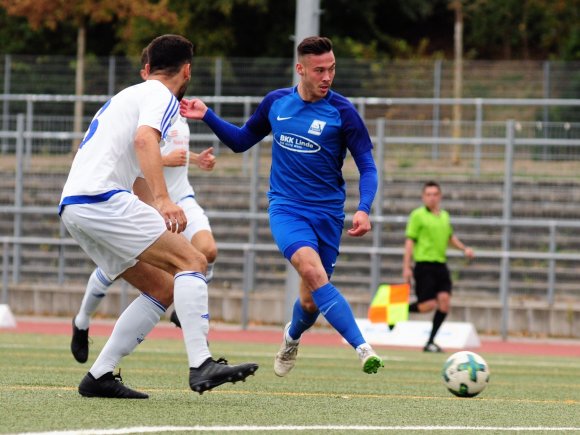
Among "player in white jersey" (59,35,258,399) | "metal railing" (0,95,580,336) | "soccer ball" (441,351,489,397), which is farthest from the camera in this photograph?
"metal railing" (0,95,580,336)

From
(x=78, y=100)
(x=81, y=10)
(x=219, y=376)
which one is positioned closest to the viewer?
(x=219, y=376)

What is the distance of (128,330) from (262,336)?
1118cm

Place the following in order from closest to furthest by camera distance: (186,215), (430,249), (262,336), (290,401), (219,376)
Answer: (219,376), (290,401), (186,215), (430,249), (262,336)

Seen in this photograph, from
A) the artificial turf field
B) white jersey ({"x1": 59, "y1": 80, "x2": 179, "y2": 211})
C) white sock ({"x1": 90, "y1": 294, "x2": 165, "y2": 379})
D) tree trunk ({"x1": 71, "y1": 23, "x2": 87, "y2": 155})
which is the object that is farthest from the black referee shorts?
white jersey ({"x1": 59, "y1": 80, "x2": 179, "y2": 211})

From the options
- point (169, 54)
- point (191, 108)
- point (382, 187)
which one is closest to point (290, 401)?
point (169, 54)

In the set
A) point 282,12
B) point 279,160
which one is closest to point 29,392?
point 279,160

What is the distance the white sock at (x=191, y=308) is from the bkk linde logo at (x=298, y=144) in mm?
2036

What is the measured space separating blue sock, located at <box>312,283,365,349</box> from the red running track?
319 inches

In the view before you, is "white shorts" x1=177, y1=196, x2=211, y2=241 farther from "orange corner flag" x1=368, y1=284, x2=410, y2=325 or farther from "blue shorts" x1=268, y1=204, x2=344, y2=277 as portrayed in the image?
"orange corner flag" x1=368, y1=284, x2=410, y2=325

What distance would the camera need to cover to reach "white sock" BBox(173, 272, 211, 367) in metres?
7.19

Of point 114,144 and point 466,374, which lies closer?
point 114,144

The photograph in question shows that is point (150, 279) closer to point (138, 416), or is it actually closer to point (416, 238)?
A: point (138, 416)

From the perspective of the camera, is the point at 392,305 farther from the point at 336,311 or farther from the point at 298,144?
the point at 336,311

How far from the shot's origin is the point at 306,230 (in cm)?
897
